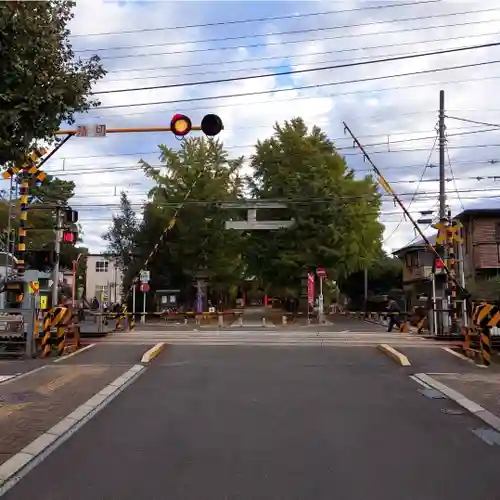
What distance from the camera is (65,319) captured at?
51.5ft

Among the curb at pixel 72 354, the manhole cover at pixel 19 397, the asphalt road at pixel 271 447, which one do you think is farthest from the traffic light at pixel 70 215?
the manhole cover at pixel 19 397

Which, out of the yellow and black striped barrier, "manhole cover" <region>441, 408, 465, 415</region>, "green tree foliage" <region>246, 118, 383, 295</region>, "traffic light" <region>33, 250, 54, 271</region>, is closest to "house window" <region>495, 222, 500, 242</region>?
"green tree foliage" <region>246, 118, 383, 295</region>

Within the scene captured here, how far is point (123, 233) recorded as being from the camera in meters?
50.9

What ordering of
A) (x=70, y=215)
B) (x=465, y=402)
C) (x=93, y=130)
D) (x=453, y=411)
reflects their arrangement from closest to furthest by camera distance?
1. (x=453, y=411)
2. (x=465, y=402)
3. (x=93, y=130)
4. (x=70, y=215)

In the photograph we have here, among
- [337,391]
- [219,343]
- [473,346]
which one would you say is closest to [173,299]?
[219,343]

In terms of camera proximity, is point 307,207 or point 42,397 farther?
point 307,207

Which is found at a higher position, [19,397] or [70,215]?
[70,215]

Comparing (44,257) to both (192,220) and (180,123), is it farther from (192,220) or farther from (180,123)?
(192,220)

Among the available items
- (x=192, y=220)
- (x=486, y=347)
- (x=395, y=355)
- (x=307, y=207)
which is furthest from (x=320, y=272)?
(x=486, y=347)

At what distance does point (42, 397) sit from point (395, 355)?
8.07 metres

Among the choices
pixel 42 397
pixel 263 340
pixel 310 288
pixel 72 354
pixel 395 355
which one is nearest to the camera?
pixel 42 397

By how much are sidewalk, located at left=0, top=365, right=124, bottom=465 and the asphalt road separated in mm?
525

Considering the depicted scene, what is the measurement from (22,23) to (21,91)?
2.22 ft

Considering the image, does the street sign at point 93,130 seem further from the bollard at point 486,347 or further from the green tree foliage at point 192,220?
the green tree foliage at point 192,220
